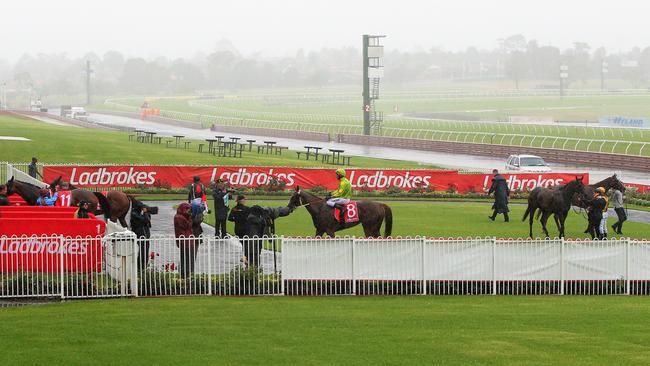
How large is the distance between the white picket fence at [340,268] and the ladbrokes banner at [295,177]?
22.3 metres

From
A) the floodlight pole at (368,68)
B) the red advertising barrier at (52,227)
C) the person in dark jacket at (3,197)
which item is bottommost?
the red advertising barrier at (52,227)

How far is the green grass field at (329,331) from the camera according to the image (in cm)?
1490

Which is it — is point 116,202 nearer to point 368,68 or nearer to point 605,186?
point 605,186

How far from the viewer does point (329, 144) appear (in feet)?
274

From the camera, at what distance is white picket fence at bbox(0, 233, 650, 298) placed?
67.1 feet

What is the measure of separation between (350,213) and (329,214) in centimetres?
49

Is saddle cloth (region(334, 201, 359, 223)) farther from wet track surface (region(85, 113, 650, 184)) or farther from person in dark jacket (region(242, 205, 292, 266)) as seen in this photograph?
wet track surface (region(85, 113, 650, 184))

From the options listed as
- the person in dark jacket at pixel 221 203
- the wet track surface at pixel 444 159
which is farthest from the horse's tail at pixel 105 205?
the wet track surface at pixel 444 159

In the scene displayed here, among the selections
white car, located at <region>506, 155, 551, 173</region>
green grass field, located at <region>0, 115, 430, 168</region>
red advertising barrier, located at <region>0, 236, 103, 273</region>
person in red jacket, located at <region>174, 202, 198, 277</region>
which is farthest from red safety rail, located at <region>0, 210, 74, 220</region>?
white car, located at <region>506, 155, 551, 173</region>

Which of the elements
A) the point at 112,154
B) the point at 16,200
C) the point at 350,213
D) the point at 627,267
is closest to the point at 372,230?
the point at 350,213

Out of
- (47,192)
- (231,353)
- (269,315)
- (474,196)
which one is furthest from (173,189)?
(231,353)

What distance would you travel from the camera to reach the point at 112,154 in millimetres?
57812

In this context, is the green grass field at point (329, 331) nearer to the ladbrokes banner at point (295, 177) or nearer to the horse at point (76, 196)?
the horse at point (76, 196)

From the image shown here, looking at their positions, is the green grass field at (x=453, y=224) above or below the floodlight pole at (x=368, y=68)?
below
